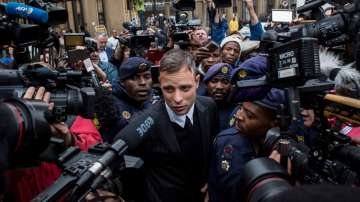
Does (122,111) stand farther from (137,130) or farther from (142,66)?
(137,130)

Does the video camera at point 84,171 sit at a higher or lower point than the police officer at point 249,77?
lower

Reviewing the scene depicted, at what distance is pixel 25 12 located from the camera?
2346 millimetres

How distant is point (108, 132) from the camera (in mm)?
2918

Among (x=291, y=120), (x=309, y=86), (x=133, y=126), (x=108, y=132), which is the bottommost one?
(x=108, y=132)

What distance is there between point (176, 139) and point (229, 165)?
0.33m

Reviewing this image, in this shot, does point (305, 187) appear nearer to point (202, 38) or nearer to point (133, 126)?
point (133, 126)

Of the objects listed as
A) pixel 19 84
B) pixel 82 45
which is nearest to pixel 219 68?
pixel 82 45

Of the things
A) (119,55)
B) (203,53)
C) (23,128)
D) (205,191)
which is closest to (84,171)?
(23,128)

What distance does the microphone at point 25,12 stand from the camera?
2.26 metres

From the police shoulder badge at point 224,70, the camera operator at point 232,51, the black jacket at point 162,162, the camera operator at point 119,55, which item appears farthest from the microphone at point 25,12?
the camera operator at point 119,55

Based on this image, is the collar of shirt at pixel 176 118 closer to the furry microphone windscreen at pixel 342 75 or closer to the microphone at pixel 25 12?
the furry microphone windscreen at pixel 342 75

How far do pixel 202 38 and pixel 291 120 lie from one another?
3.91 meters

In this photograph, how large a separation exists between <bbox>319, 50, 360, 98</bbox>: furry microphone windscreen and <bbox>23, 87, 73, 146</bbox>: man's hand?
1.29 m

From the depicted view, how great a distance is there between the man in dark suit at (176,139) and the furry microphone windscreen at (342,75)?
77 cm
